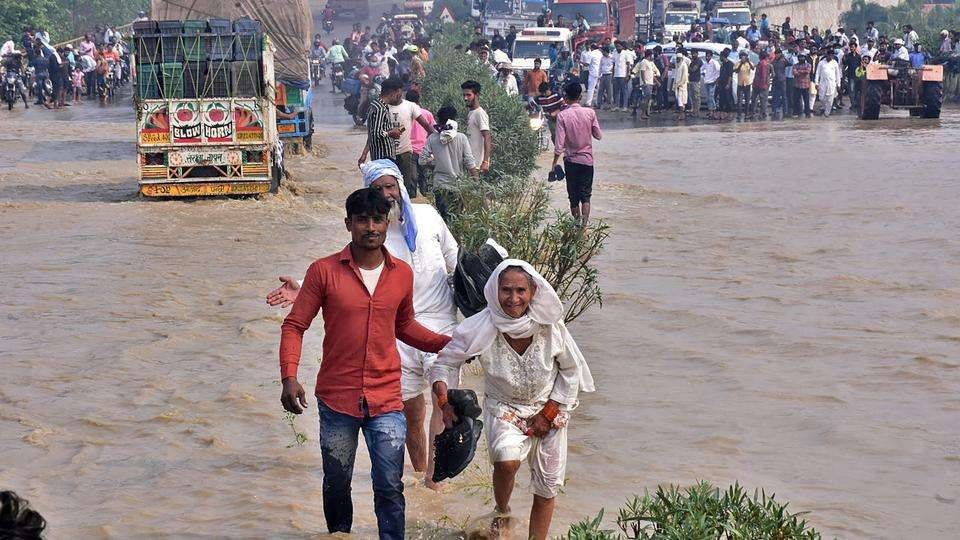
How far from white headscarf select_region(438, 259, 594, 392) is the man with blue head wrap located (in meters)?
0.57

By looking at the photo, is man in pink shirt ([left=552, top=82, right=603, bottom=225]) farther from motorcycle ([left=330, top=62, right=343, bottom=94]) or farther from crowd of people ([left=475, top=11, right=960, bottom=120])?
motorcycle ([left=330, top=62, right=343, bottom=94])

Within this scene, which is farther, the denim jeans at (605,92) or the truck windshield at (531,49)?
the truck windshield at (531,49)

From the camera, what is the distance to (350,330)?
482cm

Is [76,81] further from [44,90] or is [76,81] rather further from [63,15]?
[63,15]

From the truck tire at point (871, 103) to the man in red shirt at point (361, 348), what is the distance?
2384 cm

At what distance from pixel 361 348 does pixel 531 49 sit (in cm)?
2914

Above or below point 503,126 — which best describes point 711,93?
above

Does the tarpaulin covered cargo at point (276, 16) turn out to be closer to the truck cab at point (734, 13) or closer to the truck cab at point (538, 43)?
the truck cab at point (538, 43)

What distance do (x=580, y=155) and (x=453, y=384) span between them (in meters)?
7.64

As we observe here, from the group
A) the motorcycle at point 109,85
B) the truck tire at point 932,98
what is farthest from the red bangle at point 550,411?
the motorcycle at point 109,85

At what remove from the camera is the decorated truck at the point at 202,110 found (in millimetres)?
15812

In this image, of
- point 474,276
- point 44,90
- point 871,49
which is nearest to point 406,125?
point 474,276

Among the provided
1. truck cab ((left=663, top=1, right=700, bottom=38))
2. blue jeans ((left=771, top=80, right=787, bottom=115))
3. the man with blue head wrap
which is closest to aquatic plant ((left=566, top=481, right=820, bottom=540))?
the man with blue head wrap

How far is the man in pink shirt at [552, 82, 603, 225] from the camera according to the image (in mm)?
12398
